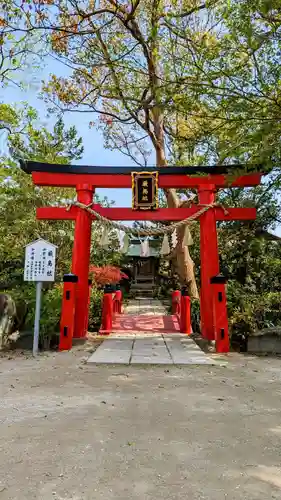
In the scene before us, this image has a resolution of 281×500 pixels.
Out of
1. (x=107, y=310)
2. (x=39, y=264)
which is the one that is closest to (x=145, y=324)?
(x=107, y=310)

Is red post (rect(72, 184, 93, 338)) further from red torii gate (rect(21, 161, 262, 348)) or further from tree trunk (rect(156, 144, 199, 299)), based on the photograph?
tree trunk (rect(156, 144, 199, 299))

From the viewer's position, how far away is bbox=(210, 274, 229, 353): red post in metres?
6.40

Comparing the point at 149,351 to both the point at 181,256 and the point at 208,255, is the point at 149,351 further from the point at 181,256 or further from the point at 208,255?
the point at 181,256

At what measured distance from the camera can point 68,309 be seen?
21.9 ft

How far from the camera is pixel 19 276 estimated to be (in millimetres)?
12516

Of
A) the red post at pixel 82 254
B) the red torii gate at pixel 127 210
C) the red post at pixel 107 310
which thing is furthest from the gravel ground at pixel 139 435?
the red post at pixel 107 310

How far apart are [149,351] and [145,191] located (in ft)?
10.8

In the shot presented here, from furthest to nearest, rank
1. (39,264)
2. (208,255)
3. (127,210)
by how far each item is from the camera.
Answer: (127,210)
(208,255)
(39,264)

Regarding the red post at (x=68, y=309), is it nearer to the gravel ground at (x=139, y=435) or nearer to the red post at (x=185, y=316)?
the gravel ground at (x=139, y=435)

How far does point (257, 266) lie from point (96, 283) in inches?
212

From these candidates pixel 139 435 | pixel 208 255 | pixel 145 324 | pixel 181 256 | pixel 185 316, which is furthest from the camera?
pixel 181 256

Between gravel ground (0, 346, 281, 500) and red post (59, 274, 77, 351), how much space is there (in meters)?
1.84

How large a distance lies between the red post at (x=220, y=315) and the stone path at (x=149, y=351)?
423 mm

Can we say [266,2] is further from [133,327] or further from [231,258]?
[231,258]
